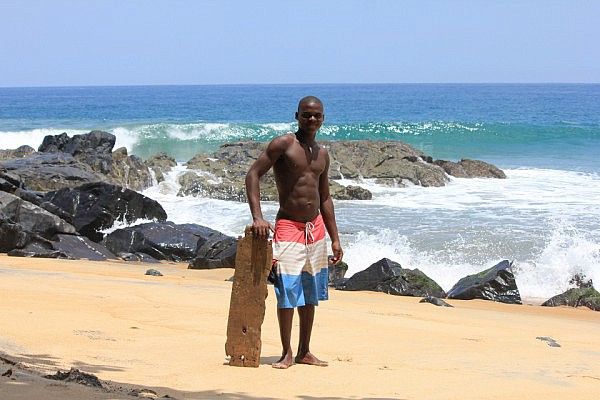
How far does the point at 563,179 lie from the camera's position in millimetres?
30719

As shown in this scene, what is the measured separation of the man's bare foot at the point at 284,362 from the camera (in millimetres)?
6109

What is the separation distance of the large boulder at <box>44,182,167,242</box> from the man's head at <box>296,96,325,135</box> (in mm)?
10276

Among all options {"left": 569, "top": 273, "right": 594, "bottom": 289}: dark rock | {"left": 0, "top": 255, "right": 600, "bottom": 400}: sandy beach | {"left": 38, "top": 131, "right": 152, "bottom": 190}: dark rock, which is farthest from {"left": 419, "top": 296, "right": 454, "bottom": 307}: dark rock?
{"left": 38, "top": 131, "right": 152, "bottom": 190}: dark rock

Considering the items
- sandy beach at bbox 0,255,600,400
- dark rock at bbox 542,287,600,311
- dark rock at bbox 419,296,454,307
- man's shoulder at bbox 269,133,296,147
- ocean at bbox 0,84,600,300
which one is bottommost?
ocean at bbox 0,84,600,300

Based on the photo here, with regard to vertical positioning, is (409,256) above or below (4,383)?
below

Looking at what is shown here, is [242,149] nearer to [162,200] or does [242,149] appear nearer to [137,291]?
[162,200]

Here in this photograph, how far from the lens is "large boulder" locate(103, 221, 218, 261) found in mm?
15164

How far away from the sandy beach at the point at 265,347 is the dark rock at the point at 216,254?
10.9 feet

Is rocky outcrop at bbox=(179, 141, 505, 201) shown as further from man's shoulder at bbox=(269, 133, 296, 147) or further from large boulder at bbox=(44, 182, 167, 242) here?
man's shoulder at bbox=(269, 133, 296, 147)

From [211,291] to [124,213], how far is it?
23.6 feet

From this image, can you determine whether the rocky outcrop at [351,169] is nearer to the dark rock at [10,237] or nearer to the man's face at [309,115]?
the dark rock at [10,237]

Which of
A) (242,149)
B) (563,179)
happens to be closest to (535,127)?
(563,179)

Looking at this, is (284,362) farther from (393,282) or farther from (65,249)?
(65,249)

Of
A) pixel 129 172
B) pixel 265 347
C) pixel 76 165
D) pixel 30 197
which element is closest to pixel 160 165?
pixel 129 172
